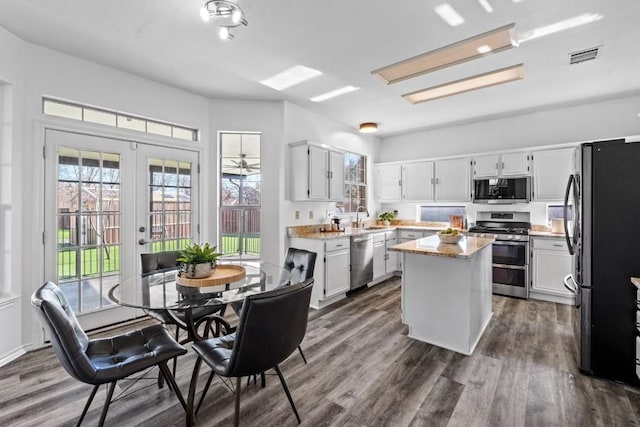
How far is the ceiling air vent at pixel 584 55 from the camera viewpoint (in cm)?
277

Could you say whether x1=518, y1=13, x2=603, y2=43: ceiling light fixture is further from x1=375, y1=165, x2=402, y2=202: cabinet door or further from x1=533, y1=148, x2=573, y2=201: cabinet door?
x1=375, y1=165, x2=402, y2=202: cabinet door

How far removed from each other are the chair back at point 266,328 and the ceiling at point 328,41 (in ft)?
6.43

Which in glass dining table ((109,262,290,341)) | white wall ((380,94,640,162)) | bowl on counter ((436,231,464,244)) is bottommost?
glass dining table ((109,262,290,341))

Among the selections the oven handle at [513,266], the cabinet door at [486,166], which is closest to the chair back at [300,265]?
the oven handle at [513,266]

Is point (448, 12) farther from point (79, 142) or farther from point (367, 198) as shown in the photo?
point (367, 198)

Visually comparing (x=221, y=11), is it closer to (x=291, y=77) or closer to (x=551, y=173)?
(x=291, y=77)

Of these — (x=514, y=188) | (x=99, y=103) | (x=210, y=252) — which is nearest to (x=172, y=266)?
(x=210, y=252)

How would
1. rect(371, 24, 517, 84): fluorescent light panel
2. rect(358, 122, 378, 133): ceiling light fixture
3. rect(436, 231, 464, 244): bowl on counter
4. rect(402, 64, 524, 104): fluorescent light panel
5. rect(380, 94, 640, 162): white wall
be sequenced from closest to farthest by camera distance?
rect(371, 24, 517, 84): fluorescent light panel, rect(436, 231, 464, 244): bowl on counter, rect(402, 64, 524, 104): fluorescent light panel, rect(380, 94, 640, 162): white wall, rect(358, 122, 378, 133): ceiling light fixture

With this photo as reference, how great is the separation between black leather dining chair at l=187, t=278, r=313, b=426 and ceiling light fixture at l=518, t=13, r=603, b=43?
269cm

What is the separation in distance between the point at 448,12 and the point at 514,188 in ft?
10.6

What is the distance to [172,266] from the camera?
9.59 ft

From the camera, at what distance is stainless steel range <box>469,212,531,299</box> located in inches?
166

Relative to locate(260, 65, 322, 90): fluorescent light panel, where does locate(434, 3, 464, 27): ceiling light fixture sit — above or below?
below

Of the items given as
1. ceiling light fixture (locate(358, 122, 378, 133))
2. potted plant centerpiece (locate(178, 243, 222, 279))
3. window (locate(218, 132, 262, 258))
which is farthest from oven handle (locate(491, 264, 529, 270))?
potted plant centerpiece (locate(178, 243, 222, 279))
